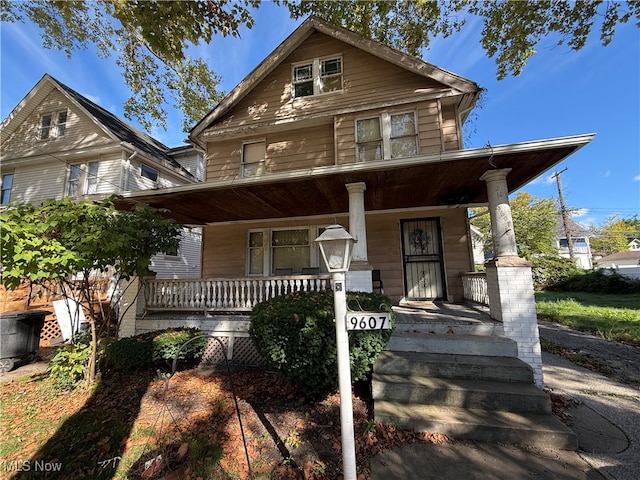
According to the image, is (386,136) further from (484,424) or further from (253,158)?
(484,424)

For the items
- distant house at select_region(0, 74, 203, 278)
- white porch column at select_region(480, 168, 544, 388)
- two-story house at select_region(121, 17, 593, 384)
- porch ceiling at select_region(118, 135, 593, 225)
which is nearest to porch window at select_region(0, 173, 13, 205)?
distant house at select_region(0, 74, 203, 278)

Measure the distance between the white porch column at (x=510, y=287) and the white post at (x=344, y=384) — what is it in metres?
3.34

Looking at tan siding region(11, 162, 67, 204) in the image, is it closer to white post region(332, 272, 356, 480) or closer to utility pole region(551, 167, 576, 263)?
white post region(332, 272, 356, 480)

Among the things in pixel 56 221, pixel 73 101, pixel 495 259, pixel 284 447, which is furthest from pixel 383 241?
pixel 73 101

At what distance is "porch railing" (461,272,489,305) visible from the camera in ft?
18.6

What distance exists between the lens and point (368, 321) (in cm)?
220

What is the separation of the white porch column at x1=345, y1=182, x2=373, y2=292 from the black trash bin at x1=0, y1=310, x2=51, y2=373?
6.95 m

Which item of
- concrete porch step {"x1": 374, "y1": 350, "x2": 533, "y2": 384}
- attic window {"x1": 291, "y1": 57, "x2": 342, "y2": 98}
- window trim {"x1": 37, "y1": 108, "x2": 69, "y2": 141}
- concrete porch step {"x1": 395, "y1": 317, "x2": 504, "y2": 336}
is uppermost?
window trim {"x1": 37, "y1": 108, "x2": 69, "y2": 141}

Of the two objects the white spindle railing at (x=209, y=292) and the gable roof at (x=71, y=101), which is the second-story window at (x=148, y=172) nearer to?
the gable roof at (x=71, y=101)

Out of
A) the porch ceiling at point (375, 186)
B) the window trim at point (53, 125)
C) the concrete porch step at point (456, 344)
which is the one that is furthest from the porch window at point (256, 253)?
the window trim at point (53, 125)

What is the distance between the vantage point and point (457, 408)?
3.27m

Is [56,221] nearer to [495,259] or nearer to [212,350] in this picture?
[212,350]

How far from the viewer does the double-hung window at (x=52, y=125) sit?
12156mm

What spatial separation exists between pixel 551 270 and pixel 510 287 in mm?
16649
